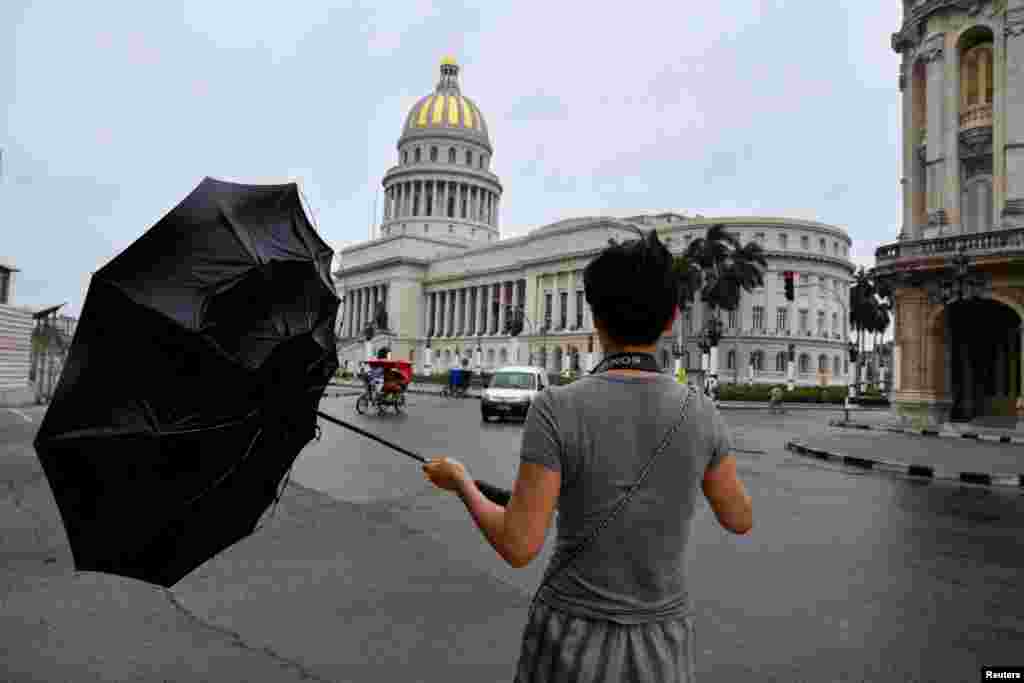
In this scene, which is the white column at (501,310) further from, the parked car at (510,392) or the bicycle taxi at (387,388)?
the parked car at (510,392)

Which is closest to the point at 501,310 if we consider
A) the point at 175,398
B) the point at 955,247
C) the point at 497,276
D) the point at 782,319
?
the point at 497,276

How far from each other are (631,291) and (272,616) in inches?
139

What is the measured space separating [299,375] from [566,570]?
3.62 feet

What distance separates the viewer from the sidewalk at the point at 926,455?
11398mm

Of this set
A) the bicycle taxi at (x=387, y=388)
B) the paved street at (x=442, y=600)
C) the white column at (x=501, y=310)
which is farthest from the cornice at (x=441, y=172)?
the paved street at (x=442, y=600)

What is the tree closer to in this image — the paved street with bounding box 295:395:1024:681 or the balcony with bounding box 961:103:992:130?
the balcony with bounding box 961:103:992:130

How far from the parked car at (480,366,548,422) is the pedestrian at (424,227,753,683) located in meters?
18.7

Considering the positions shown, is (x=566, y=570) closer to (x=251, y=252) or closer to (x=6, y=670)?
(x=251, y=252)

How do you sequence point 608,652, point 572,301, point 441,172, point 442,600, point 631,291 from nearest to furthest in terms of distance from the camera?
point 608,652
point 631,291
point 442,600
point 572,301
point 441,172

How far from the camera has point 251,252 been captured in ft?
7.32

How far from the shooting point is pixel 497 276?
83375mm

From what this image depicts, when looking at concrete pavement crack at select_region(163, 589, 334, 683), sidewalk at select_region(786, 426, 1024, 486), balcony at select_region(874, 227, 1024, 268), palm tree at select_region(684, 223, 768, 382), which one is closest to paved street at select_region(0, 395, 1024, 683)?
concrete pavement crack at select_region(163, 589, 334, 683)

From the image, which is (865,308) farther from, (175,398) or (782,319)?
(175,398)

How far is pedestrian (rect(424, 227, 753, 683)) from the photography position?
153 centimetres
